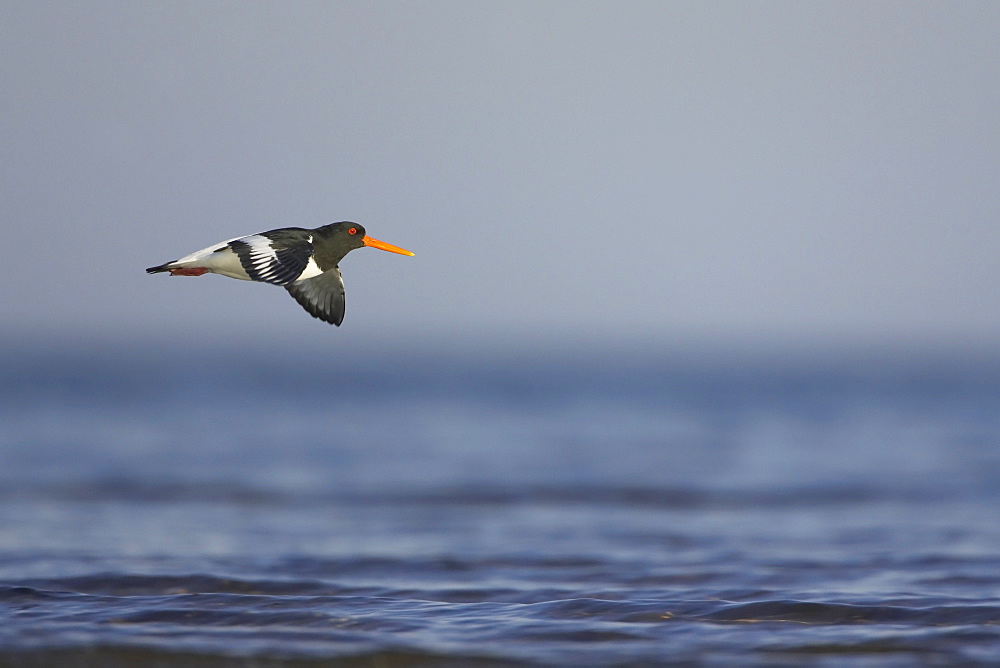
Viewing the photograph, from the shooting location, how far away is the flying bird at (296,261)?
23.0 feet

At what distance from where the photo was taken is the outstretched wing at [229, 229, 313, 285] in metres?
6.87

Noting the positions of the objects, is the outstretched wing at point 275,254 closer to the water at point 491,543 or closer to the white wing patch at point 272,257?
the white wing patch at point 272,257

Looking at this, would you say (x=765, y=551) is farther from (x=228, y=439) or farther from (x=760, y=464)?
(x=228, y=439)

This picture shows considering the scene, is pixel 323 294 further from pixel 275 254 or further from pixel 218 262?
pixel 218 262

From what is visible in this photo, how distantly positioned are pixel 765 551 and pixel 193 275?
9.59 meters

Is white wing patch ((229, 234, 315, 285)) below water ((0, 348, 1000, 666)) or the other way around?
the other way around

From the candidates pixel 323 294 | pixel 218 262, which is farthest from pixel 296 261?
pixel 323 294

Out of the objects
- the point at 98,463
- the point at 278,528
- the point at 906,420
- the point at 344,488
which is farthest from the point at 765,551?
the point at 906,420

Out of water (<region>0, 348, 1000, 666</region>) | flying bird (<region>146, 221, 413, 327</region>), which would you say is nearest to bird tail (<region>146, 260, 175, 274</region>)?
flying bird (<region>146, 221, 413, 327</region>)

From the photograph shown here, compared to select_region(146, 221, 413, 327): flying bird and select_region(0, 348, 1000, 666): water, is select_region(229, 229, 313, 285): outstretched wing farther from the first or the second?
select_region(0, 348, 1000, 666): water

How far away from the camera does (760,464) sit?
2548cm

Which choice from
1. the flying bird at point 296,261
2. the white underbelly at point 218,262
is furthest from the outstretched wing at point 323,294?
the white underbelly at point 218,262

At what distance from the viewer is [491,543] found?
15.2 metres

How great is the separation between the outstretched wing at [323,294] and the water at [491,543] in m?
2.98
